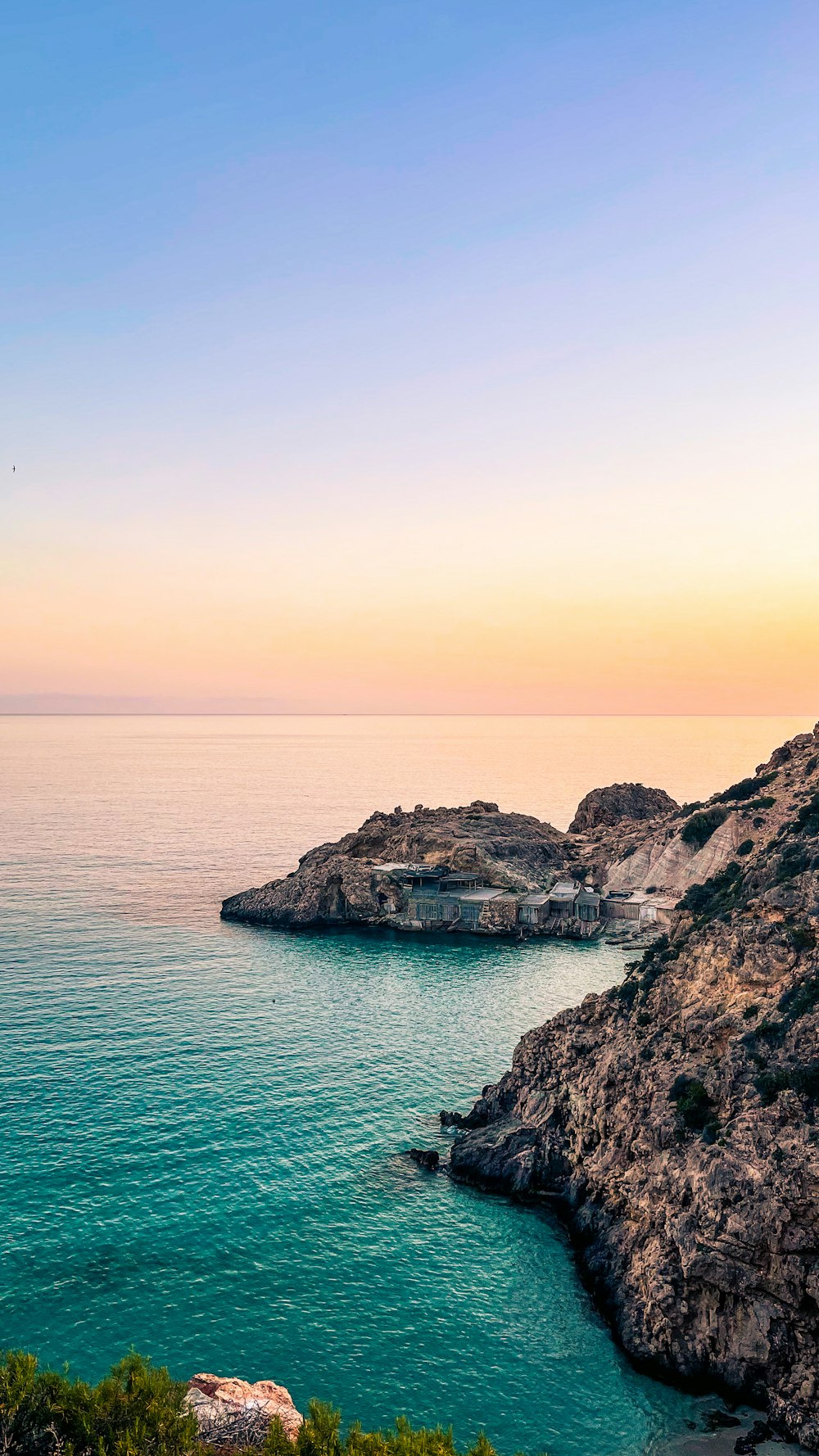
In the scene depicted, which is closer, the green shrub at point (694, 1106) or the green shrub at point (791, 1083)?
the green shrub at point (791, 1083)

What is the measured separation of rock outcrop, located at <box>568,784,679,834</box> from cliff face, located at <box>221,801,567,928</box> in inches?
689

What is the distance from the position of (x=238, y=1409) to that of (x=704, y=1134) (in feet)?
74.9

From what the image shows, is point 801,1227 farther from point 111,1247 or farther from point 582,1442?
point 111,1247

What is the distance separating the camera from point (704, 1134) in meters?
40.3

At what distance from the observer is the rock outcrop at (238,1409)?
1126 inches

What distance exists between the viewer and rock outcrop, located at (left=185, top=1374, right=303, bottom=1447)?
28.6 m

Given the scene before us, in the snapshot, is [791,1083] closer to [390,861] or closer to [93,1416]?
[93,1416]

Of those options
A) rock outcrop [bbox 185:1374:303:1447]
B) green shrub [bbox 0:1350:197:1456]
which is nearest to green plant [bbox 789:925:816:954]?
rock outcrop [bbox 185:1374:303:1447]

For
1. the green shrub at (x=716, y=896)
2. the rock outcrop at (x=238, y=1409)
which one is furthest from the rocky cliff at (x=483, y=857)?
the rock outcrop at (x=238, y=1409)

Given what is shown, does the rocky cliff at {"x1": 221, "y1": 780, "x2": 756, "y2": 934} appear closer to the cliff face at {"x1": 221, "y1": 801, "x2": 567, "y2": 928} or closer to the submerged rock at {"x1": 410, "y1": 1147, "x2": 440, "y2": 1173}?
the cliff face at {"x1": 221, "y1": 801, "x2": 567, "y2": 928}

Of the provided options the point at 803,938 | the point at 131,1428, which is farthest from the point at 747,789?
the point at 131,1428

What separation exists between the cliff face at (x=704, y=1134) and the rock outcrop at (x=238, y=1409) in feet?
52.5

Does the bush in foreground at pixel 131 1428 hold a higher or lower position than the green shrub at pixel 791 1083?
lower

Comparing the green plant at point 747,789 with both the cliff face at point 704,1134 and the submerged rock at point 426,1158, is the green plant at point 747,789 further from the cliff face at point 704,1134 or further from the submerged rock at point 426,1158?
the submerged rock at point 426,1158
